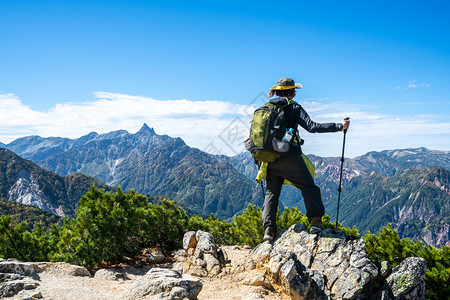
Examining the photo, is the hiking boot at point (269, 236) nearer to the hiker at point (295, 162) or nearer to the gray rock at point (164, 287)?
the hiker at point (295, 162)

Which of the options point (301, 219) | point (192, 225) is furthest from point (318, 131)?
point (192, 225)

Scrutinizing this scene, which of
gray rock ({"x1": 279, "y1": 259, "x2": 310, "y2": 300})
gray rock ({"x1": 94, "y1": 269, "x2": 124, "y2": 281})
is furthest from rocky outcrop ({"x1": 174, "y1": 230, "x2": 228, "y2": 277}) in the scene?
gray rock ({"x1": 279, "y1": 259, "x2": 310, "y2": 300})

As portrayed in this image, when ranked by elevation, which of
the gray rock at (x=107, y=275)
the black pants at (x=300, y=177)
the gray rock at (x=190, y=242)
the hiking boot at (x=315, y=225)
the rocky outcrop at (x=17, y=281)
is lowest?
the gray rock at (x=107, y=275)

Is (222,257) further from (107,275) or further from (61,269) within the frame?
(61,269)

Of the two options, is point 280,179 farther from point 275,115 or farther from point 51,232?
point 51,232

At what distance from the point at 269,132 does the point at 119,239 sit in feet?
19.2

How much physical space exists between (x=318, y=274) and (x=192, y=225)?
5838 millimetres

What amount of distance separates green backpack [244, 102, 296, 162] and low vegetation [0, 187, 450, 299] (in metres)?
4.43

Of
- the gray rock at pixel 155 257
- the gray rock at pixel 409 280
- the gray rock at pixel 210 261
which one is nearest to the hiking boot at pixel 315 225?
the gray rock at pixel 409 280

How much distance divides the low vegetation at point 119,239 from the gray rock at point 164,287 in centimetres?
330

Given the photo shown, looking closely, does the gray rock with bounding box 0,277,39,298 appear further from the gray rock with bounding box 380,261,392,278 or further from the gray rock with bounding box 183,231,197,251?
the gray rock with bounding box 380,261,392,278

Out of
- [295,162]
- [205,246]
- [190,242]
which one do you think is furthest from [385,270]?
[190,242]

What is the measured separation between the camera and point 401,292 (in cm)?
709

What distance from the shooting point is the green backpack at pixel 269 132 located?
8.04m
